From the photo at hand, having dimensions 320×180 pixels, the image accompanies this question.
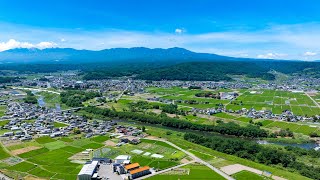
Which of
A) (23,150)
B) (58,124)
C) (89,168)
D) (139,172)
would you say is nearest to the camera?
(139,172)

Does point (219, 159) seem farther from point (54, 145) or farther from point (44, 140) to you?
point (44, 140)

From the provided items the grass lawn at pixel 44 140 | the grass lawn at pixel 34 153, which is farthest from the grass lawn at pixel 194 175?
the grass lawn at pixel 44 140

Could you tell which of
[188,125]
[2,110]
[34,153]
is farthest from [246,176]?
[2,110]

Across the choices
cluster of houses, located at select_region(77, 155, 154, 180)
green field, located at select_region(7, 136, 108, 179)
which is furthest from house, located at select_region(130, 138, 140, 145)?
cluster of houses, located at select_region(77, 155, 154, 180)

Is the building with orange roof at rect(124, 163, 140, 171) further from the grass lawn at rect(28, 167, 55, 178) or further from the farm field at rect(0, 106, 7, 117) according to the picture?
the farm field at rect(0, 106, 7, 117)

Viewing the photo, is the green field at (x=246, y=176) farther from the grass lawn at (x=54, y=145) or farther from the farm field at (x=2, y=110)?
the farm field at (x=2, y=110)

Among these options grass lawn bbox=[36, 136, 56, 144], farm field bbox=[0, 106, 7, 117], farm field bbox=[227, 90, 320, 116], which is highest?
farm field bbox=[227, 90, 320, 116]

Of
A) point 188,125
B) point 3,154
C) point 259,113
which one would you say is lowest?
point 3,154

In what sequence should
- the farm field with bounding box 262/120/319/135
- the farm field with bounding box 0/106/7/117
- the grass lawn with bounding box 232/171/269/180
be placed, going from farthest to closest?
the farm field with bounding box 0/106/7/117, the farm field with bounding box 262/120/319/135, the grass lawn with bounding box 232/171/269/180
